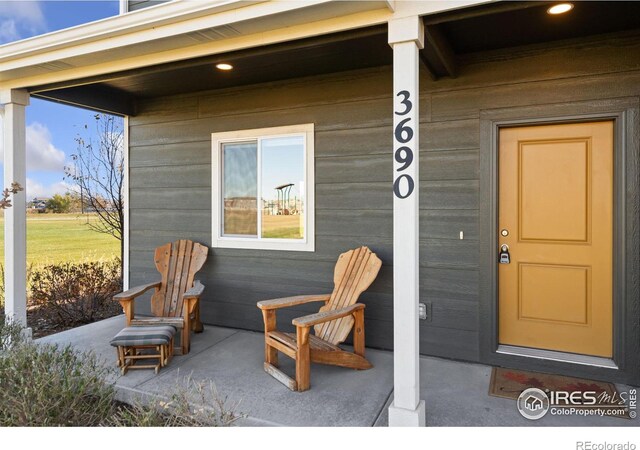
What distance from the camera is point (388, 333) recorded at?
349 centimetres

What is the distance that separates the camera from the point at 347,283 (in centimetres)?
330

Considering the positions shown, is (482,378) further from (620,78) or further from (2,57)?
(2,57)

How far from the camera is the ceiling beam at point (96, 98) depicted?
3807 millimetres

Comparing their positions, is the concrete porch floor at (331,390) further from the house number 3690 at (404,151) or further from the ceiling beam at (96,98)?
the ceiling beam at (96,98)

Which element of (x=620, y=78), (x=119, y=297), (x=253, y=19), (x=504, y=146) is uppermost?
(x=253, y=19)

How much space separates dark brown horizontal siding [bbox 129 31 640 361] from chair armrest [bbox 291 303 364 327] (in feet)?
2.08

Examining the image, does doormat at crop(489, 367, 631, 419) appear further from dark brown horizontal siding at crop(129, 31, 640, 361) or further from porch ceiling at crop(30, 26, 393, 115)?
porch ceiling at crop(30, 26, 393, 115)

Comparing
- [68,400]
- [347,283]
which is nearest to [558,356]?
[347,283]

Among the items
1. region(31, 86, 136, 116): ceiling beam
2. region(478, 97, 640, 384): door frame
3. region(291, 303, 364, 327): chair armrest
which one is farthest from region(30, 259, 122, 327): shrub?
region(478, 97, 640, 384): door frame

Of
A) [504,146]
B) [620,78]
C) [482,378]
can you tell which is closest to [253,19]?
[504,146]

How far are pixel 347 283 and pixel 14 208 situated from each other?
2925mm

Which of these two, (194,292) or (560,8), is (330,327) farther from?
(560,8)

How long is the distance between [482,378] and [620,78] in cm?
227

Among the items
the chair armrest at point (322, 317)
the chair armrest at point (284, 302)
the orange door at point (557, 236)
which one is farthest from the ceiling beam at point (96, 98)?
the orange door at point (557, 236)
